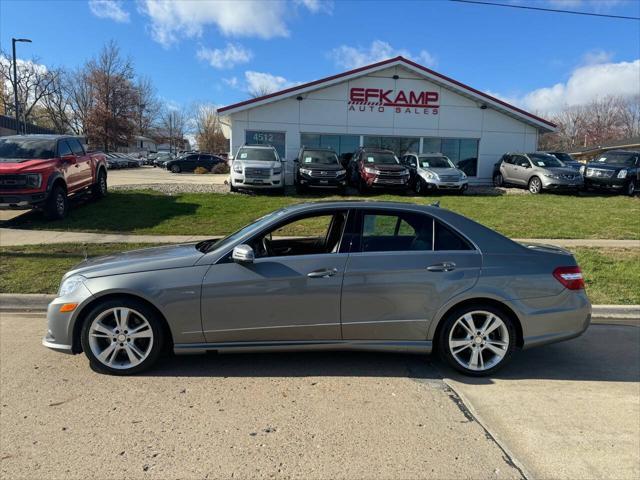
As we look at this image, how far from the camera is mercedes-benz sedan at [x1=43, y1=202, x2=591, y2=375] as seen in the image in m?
4.04

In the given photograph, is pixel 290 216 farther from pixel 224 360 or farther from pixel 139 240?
pixel 139 240

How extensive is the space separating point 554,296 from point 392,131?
66.2 ft

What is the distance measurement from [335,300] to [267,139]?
19688 mm

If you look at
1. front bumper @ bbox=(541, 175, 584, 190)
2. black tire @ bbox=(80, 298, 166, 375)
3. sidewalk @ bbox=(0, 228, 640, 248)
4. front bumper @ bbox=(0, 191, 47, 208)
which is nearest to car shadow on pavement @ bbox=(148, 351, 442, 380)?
black tire @ bbox=(80, 298, 166, 375)

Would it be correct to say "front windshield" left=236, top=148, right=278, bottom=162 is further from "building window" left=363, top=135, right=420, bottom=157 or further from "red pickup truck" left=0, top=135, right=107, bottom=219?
"building window" left=363, top=135, right=420, bottom=157

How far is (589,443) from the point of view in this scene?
3.19 metres

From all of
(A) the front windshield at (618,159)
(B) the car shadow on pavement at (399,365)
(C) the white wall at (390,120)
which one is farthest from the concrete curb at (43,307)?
(C) the white wall at (390,120)

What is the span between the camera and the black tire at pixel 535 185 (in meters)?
19.1

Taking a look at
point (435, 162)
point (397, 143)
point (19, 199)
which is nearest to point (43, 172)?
point (19, 199)

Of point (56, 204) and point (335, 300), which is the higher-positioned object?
point (56, 204)

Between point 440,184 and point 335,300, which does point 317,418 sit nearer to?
point 335,300

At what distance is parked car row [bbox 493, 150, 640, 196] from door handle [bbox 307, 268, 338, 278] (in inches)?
677

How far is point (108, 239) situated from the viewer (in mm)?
9828

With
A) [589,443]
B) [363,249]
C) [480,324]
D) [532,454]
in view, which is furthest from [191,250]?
[589,443]
